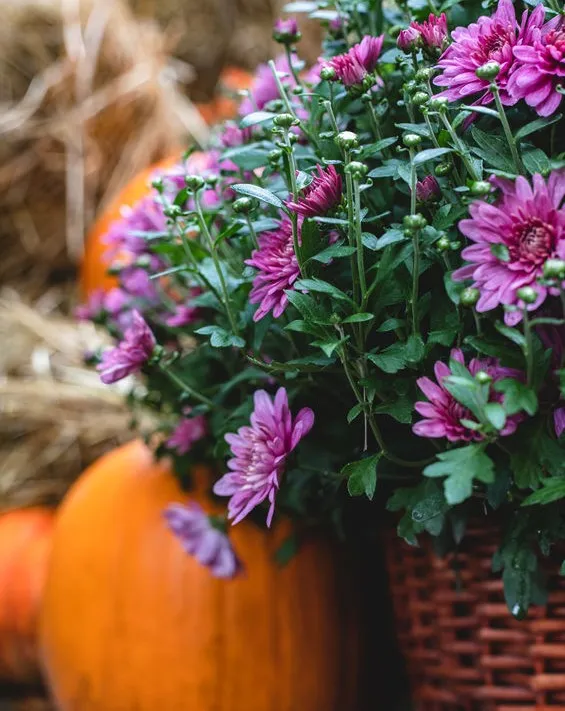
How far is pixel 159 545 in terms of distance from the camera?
2.39 ft

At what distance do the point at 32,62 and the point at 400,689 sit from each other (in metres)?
1.06

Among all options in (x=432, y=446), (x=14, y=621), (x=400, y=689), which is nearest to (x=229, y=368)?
(x=432, y=446)

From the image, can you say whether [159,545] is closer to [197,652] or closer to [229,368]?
[197,652]

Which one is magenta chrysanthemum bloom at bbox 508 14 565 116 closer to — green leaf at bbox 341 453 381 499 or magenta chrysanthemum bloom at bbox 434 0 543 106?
magenta chrysanthemum bloom at bbox 434 0 543 106

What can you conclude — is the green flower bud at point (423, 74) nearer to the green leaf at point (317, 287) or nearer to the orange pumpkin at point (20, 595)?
the green leaf at point (317, 287)

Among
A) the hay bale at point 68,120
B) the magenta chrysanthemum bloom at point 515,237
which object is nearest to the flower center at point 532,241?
the magenta chrysanthemum bloom at point 515,237

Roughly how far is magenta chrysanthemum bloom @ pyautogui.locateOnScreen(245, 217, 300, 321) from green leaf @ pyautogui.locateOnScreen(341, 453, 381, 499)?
86mm

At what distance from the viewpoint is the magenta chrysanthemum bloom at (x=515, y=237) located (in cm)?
38

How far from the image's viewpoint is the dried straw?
105cm

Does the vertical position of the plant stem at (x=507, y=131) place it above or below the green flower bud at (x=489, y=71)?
below

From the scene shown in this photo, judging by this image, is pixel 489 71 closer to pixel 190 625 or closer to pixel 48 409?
pixel 190 625

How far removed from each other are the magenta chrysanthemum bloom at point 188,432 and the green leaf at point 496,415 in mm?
282

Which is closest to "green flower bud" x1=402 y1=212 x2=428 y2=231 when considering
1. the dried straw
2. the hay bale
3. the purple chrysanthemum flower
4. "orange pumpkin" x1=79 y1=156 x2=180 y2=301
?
the purple chrysanthemum flower

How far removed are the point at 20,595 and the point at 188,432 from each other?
1.56 feet
